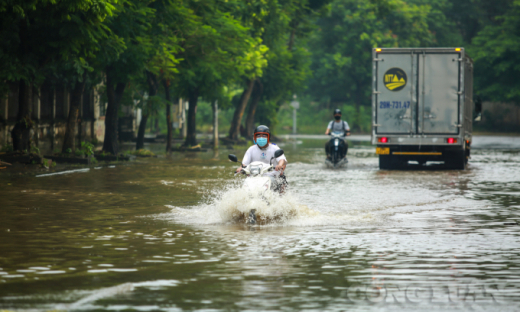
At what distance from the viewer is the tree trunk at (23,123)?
24.6m

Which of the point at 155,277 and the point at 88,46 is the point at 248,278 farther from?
the point at 88,46

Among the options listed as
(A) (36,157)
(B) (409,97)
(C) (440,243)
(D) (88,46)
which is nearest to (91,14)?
(D) (88,46)

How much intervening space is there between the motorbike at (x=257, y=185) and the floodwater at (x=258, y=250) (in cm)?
20

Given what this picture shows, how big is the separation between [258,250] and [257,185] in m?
2.96

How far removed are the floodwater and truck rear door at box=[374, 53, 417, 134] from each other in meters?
6.73

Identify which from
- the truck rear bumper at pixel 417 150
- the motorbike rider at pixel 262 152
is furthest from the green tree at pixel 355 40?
the motorbike rider at pixel 262 152

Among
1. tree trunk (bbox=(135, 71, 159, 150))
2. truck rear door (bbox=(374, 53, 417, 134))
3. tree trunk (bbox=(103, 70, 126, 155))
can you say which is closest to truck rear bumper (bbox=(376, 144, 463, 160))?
truck rear door (bbox=(374, 53, 417, 134))

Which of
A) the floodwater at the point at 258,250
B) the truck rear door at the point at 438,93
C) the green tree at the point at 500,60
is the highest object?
the green tree at the point at 500,60

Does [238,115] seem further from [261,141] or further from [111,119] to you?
[261,141]

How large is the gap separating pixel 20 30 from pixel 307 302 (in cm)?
1851

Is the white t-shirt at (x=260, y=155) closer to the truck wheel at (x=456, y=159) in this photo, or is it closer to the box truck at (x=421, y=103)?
the box truck at (x=421, y=103)

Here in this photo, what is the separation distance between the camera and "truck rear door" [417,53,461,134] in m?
25.8

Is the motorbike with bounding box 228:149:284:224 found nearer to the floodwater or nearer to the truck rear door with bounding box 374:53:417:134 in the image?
the floodwater

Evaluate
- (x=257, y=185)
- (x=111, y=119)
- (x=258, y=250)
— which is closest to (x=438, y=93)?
(x=111, y=119)
